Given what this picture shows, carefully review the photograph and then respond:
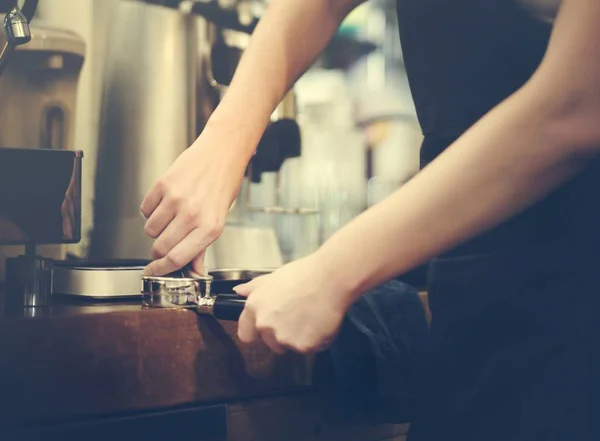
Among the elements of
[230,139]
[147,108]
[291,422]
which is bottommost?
[291,422]

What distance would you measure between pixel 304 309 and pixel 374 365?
20 cm

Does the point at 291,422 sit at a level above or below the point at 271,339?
below

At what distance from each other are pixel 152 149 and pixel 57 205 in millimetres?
351

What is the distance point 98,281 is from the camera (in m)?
0.87

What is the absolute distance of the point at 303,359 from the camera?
34.1 inches

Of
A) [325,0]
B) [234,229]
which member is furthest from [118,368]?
[234,229]

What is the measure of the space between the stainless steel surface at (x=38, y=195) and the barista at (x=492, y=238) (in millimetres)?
303

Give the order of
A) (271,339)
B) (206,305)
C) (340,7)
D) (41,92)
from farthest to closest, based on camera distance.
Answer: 1. (41,92)
2. (340,7)
3. (206,305)
4. (271,339)

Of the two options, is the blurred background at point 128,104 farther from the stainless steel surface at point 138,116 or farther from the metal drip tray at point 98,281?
the metal drip tray at point 98,281

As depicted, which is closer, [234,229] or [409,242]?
[409,242]

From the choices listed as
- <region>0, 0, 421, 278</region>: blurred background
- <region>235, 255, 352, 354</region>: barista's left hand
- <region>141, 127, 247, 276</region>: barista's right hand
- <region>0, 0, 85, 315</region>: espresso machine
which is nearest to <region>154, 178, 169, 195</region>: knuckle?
<region>141, 127, 247, 276</region>: barista's right hand

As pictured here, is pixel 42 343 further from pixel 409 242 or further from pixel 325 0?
pixel 325 0

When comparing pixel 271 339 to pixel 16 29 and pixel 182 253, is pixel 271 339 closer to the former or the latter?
pixel 182 253

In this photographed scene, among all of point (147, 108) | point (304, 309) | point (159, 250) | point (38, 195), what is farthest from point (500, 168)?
point (147, 108)
